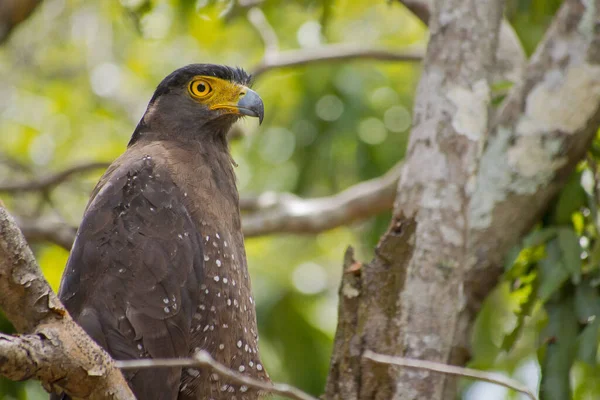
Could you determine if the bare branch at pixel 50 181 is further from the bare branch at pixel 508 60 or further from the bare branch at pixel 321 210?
the bare branch at pixel 508 60

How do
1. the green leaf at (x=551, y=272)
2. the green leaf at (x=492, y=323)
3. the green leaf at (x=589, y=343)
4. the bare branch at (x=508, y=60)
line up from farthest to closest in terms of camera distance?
the green leaf at (x=492, y=323) → the bare branch at (x=508, y=60) → the green leaf at (x=551, y=272) → the green leaf at (x=589, y=343)

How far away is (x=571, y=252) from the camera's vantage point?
4.67 metres

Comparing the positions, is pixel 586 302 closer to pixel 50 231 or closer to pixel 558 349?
pixel 558 349

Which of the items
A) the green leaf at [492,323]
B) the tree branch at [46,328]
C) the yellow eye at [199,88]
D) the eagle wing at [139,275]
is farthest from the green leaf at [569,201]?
the tree branch at [46,328]

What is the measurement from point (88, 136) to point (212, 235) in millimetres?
6871

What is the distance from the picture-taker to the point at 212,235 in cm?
Answer: 397

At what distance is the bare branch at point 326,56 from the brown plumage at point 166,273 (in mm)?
2872

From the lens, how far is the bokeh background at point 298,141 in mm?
4816

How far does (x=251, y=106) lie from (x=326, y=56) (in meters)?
2.84

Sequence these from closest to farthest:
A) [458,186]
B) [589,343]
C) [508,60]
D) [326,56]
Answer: [458,186] < [589,343] < [508,60] < [326,56]

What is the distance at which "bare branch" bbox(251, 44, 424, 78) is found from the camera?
7074mm

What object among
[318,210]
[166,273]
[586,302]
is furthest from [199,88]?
[586,302]

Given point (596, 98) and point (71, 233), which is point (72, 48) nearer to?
point (71, 233)

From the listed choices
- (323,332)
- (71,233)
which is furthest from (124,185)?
(323,332)
